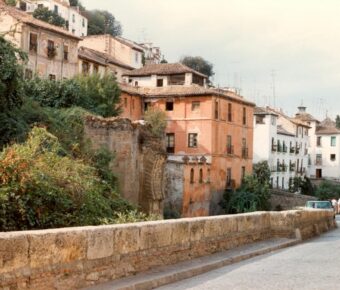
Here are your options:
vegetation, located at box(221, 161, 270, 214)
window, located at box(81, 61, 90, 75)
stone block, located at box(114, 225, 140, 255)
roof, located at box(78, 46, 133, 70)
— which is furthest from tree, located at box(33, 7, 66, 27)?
stone block, located at box(114, 225, 140, 255)

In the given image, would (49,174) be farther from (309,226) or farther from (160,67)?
(160,67)

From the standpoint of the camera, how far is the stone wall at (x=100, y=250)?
7.27 meters

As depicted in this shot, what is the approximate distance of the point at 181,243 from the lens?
11.4 metres

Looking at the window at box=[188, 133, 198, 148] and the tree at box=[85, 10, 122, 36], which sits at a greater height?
the tree at box=[85, 10, 122, 36]

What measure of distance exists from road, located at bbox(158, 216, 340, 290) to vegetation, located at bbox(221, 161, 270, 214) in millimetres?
42633

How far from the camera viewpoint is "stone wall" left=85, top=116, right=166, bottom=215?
29.6m

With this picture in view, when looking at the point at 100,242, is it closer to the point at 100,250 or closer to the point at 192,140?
the point at 100,250

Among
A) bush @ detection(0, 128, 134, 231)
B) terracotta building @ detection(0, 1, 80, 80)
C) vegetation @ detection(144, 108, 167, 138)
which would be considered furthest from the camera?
vegetation @ detection(144, 108, 167, 138)

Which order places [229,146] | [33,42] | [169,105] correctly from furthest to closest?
[229,146], [169,105], [33,42]

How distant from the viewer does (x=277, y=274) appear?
11.1 m

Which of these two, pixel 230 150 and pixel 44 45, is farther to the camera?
pixel 230 150

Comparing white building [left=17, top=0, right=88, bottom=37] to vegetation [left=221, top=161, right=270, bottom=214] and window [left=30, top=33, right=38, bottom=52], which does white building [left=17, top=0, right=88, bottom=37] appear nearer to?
window [left=30, top=33, right=38, bottom=52]

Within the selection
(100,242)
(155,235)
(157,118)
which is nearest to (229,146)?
(157,118)

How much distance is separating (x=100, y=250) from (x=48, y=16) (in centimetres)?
8666
